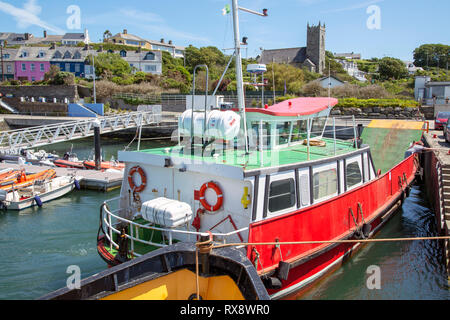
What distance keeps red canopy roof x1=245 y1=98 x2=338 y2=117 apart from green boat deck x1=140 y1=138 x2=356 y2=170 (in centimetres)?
106

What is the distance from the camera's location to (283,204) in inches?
336

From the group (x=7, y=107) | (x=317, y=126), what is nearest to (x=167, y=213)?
(x=317, y=126)

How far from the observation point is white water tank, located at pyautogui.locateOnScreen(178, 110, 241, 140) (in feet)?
30.2

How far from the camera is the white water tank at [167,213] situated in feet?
25.2

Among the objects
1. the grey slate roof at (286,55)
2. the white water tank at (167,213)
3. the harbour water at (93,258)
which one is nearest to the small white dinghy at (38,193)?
the harbour water at (93,258)

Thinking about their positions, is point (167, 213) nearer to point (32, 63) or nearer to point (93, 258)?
point (93, 258)

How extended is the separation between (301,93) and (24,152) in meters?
32.0

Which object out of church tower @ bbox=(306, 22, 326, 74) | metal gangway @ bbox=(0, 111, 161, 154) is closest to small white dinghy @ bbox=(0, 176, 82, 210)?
metal gangway @ bbox=(0, 111, 161, 154)

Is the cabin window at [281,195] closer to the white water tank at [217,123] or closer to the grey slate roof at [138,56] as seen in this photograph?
the white water tank at [217,123]

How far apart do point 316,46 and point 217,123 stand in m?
82.8

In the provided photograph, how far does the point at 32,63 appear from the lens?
69812 millimetres

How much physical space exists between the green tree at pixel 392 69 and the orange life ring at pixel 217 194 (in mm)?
72900

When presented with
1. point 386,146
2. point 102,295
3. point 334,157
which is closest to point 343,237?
point 334,157
